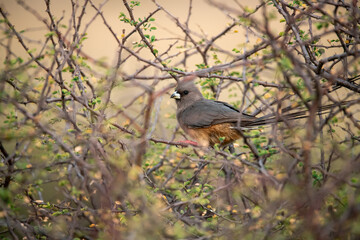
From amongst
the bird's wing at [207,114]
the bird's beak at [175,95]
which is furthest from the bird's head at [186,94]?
the bird's wing at [207,114]

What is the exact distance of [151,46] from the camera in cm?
388

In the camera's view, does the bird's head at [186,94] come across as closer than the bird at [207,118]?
No

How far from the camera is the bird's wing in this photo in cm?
502

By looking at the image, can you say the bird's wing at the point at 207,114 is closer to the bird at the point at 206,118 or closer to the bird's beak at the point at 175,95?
the bird at the point at 206,118

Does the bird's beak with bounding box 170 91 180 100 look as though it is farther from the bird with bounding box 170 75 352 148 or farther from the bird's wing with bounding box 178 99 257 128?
the bird's wing with bounding box 178 99 257 128

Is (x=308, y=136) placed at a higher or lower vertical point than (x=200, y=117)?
lower

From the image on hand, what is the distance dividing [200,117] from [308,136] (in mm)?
A: 3419

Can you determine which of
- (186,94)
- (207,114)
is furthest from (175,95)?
(207,114)

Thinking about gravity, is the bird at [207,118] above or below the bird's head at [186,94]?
below

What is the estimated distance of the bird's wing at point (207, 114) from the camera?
16.5 ft

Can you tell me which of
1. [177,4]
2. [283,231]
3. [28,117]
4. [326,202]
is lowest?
[283,231]

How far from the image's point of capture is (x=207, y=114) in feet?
17.2

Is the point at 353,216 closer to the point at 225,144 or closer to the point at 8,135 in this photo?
the point at 8,135

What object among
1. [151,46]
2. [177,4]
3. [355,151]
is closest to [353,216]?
[355,151]
